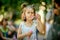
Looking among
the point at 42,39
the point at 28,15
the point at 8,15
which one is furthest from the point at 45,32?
the point at 8,15

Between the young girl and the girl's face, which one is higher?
the girl's face

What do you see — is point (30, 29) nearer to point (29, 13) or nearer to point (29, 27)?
point (29, 27)

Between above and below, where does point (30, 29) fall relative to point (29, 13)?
below

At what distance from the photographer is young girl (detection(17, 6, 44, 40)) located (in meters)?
1.09

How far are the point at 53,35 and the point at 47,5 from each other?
0.23 meters

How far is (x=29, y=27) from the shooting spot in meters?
1.10

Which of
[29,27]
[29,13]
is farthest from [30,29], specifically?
[29,13]

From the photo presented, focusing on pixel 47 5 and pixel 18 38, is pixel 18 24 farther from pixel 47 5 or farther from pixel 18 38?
pixel 47 5

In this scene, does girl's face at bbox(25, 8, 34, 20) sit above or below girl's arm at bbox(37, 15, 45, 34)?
above

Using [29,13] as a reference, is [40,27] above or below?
below

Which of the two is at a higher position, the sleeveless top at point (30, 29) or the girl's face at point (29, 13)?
the girl's face at point (29, 13)

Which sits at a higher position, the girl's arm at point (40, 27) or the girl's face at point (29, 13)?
the girl's face at point (29, 13)

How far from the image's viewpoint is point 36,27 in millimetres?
1092

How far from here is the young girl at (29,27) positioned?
3.56ft
